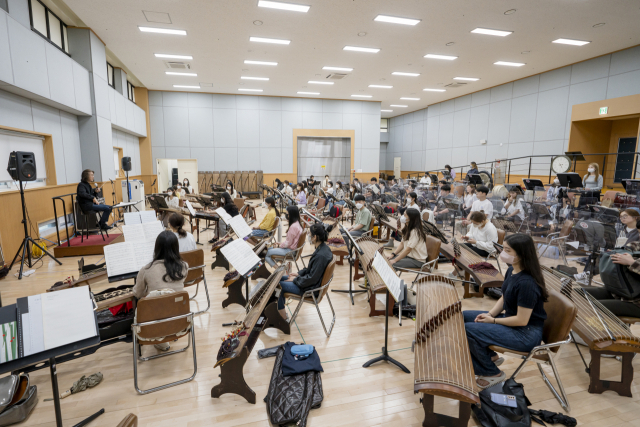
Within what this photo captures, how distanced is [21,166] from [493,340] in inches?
274

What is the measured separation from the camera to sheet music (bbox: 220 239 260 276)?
3.16m

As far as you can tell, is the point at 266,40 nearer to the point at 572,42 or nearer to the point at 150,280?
the point at 150,280

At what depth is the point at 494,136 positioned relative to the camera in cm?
1450

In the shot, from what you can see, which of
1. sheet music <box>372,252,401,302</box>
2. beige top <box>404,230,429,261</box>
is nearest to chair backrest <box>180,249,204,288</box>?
sheet music <box>372,252,401,302</box>

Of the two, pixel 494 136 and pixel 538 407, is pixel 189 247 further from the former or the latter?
pixel 494 136

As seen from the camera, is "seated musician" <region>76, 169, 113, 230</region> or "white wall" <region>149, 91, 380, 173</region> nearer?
"seated musician" <region>76, 169, 113, 230</region>

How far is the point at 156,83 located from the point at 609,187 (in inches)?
707

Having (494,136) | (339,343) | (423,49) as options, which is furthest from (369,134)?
(339,343)

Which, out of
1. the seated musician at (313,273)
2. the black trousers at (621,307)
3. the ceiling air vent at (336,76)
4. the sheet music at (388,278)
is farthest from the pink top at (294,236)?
the ceiling air vent at (336,76)

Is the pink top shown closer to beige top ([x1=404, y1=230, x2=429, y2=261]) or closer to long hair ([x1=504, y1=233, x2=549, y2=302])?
beige top ([x1=404, y1=230, x2=429, y2=261])

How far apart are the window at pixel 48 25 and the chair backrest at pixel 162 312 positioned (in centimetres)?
750

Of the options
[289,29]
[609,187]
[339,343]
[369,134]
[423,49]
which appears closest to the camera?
[339,343]

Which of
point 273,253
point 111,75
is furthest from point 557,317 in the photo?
point 111,75

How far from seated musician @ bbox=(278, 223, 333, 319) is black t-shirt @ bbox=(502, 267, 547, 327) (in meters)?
1.76
